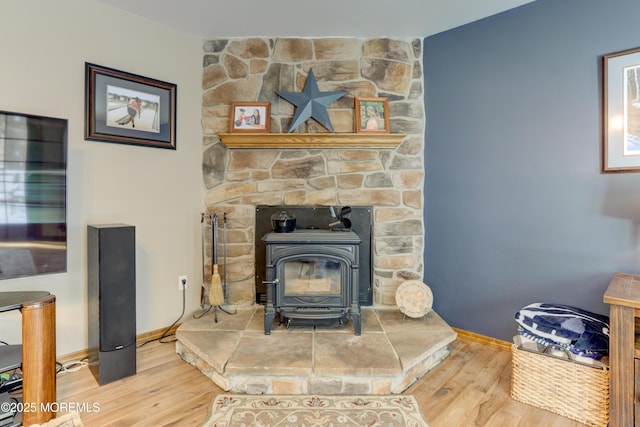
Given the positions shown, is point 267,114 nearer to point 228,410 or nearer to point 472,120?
point 472,120

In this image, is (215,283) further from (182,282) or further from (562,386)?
(562,386)

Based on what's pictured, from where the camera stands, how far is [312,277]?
8.10 ft

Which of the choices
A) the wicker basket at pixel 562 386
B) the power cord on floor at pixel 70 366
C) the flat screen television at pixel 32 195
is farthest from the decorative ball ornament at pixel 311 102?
the power cord on floor at pixel 70 366

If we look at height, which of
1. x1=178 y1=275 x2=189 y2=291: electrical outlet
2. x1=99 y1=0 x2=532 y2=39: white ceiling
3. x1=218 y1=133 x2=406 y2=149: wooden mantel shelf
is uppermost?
x1=99 y1=0 x2=532 y2=39: white ceiling

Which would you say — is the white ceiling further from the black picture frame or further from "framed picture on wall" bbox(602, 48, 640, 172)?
"framed picture on wall" bbox(602, 48, 640, 172)

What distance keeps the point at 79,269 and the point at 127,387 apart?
88 cm

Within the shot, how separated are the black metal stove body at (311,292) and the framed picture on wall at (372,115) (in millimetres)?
1007

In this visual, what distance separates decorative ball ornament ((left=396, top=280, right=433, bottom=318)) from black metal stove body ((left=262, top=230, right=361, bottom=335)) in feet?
1.69

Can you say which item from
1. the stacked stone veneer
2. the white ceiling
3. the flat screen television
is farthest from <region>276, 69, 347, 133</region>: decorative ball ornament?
the flat screen television

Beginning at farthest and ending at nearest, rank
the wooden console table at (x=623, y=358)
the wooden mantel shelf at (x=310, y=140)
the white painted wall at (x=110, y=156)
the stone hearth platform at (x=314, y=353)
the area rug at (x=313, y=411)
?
1. the wooden mantel shelf at (x=310, y=140)
2. the white painted wall at (x=110, y=156)
3. the stone hearth platform at (x=314, y=353)
4. the area rug at (x=313, y=411)
5. the wooden console table at (x=623, y=358)

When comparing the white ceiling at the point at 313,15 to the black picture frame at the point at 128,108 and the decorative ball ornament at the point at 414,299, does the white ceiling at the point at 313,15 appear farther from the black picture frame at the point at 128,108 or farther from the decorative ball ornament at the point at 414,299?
the decorative ball ornament at the point at 414,299

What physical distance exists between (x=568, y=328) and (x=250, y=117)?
105 inches

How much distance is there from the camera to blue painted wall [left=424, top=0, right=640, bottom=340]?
6.88 feet

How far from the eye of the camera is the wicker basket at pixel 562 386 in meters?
1.69
